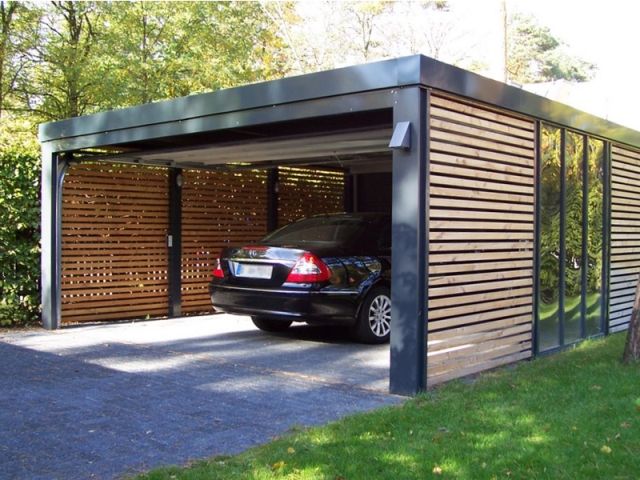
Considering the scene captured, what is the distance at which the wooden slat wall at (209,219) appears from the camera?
11320 millimetres

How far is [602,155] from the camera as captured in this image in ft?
29.7

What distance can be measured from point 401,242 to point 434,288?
0.51 metres

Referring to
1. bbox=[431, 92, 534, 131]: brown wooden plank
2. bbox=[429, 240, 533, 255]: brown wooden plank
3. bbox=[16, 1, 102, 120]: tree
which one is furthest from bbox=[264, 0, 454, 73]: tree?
bbox=[429, 240, 533, 255]: brown wooden plank

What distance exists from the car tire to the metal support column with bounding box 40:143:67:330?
4101 mm

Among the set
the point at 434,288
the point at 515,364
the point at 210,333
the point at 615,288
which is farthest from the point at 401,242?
the point at 615,288

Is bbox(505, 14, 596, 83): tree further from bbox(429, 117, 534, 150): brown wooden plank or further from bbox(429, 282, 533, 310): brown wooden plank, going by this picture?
bbox(429, 282, 533, 310): brown wooden plank

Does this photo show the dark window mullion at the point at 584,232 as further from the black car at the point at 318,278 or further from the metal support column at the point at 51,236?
the metal support column at the point at 51,236

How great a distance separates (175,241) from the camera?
36.4ft

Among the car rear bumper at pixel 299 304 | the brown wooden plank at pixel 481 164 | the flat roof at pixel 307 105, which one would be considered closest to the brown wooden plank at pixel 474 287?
the brown wooden plank at pixel 481 164

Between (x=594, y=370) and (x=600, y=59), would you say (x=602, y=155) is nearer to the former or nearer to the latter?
(x=594, y=370)

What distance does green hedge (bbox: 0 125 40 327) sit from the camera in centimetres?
946

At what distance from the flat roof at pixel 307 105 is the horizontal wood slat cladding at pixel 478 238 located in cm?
22

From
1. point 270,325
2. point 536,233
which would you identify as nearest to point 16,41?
point 270,325

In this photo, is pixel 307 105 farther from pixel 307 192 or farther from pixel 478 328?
pixel 307 192
